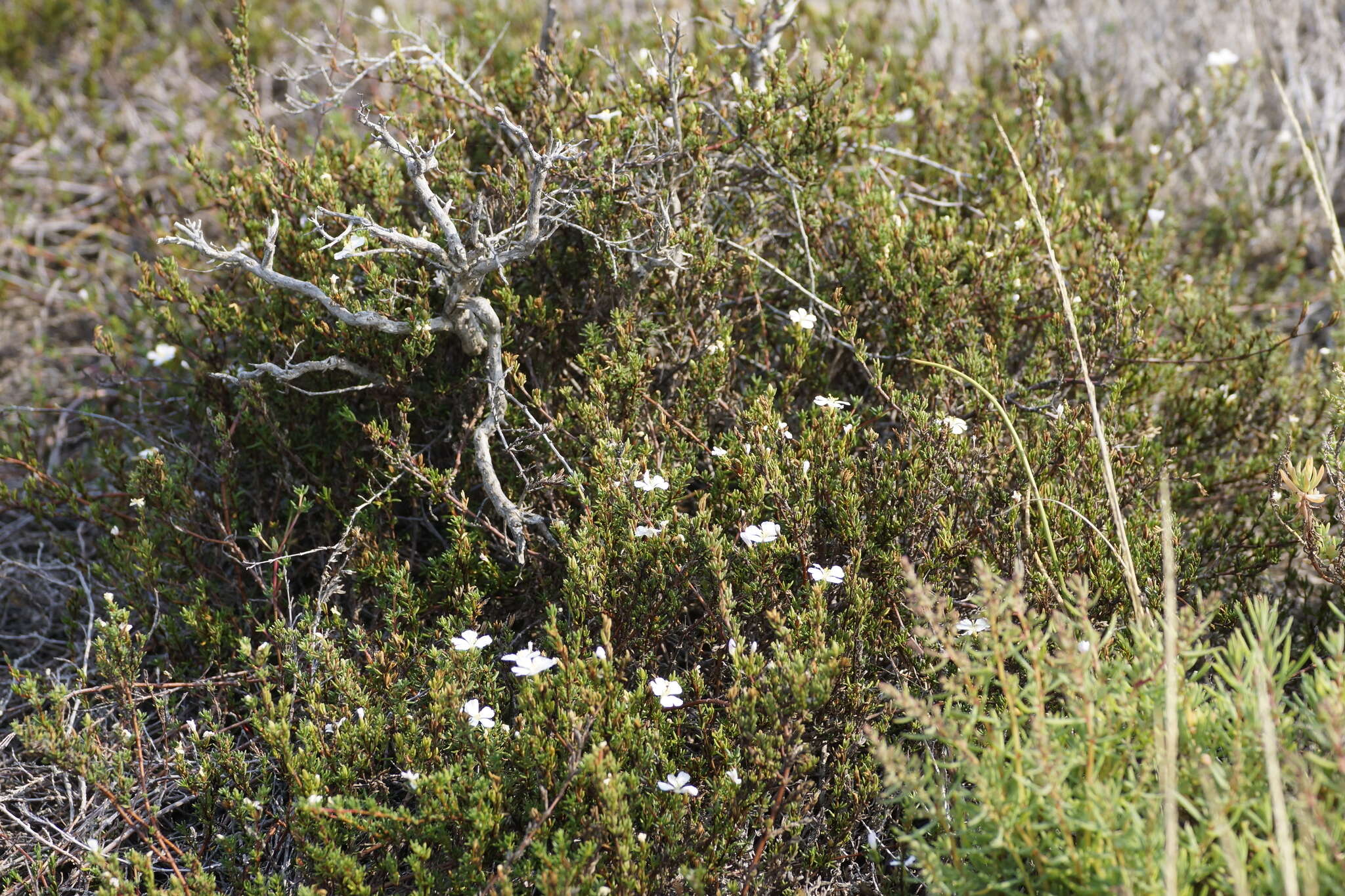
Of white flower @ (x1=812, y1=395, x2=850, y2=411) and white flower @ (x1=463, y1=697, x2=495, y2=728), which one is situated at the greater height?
white flower @ (x1=812, y1=395, x2=850, y2=411)

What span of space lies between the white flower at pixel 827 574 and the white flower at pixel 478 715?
0.79 metres

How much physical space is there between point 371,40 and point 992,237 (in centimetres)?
414

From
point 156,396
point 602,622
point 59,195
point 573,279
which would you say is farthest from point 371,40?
point 602,622

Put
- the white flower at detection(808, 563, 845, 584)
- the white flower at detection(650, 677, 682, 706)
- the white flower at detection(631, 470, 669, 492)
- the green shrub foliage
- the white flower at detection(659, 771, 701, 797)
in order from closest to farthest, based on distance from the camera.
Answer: the green shrub foliage < the white flower at detection(659, 771, 701, 797) < the white flower at detection(650, 677, 682, 706) < the white flower at detection(808, 563, 845, 584) < the white flower at detection(631, 470, 669, 492)

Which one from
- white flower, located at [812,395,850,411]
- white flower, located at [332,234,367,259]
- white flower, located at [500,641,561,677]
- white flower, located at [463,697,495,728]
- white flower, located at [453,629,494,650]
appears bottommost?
white flower, located at [463,697,495,728]

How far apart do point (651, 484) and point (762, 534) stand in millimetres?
307

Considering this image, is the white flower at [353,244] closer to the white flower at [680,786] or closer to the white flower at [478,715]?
the white flower at [478,715]

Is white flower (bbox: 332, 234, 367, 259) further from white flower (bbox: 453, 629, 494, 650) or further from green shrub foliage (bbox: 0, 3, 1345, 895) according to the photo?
white flower (bbox: 453, 629, 494, 650)

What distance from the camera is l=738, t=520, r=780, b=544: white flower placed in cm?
235

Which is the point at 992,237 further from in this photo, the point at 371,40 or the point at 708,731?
the point at 371,40

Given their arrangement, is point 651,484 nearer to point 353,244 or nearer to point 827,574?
point 827,574

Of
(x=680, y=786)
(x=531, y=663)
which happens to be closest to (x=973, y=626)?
(x=680, y=786)

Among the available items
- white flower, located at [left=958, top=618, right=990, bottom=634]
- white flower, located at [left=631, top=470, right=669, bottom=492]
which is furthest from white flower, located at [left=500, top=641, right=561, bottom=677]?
white flower, located at [left=958, top=618, right=990, bottom=634]

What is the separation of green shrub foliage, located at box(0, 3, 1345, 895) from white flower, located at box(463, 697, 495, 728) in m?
0.01
